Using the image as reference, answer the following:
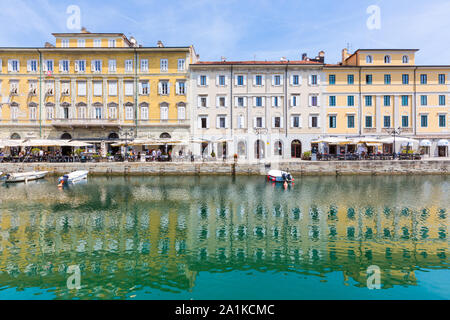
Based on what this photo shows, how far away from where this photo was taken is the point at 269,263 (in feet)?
35.2

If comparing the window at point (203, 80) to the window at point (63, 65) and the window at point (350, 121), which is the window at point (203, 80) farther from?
the window at point (350, 121)

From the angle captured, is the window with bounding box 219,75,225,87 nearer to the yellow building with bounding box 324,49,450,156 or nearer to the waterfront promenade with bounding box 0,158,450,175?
the waterfront promenade with bounding box 0,158,450,175

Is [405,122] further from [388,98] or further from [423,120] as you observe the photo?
[388,98]

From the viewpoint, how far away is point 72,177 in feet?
98.7

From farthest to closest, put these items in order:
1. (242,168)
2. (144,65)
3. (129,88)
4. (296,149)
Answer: (296,149) < (129,88) < (144,65) < (242,168)

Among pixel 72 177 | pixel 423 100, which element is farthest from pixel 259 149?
pixel 423 100

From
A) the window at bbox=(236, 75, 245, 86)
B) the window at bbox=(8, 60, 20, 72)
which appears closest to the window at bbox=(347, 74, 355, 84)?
the window at bbox=(236, 75, 245, 86)

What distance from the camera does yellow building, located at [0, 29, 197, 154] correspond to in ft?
134

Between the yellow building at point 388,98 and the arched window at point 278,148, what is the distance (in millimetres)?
7025

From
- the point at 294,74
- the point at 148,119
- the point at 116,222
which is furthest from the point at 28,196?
the point at 294,74

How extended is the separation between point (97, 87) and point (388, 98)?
4198 cm
